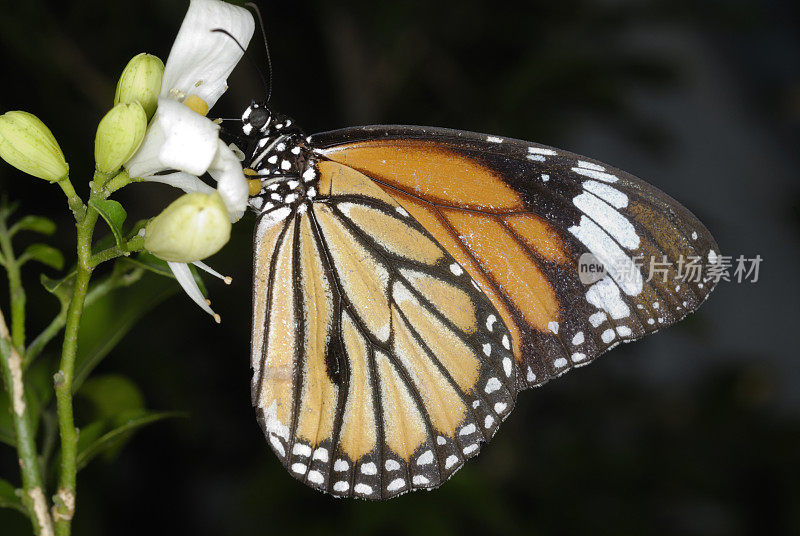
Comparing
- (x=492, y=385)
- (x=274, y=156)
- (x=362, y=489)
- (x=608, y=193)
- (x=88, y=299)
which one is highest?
(x=274, y=156)

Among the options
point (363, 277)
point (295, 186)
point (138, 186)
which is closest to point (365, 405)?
point (363, 277)

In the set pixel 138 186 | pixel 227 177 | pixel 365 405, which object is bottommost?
pixel 365 405

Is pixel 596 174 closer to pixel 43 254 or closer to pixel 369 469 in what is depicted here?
pixel 369 469

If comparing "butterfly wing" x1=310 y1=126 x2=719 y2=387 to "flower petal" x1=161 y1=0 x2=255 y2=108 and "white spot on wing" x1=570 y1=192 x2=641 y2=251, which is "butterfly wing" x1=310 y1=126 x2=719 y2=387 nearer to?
"white spot on wing" x1=570 y1=192 x2=641 y2=251

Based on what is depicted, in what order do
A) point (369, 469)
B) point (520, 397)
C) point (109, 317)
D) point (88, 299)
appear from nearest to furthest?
point (88, 299) < point (109, 317) < point (369, 469) < point (520, 397)

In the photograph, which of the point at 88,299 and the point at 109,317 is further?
the point at 109,317

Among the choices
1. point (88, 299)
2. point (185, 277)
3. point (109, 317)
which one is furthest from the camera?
point (109, 317)

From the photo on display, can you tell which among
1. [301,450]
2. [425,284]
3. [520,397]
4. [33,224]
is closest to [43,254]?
[33,224]

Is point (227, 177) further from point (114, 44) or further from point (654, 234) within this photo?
point (114, 44)
